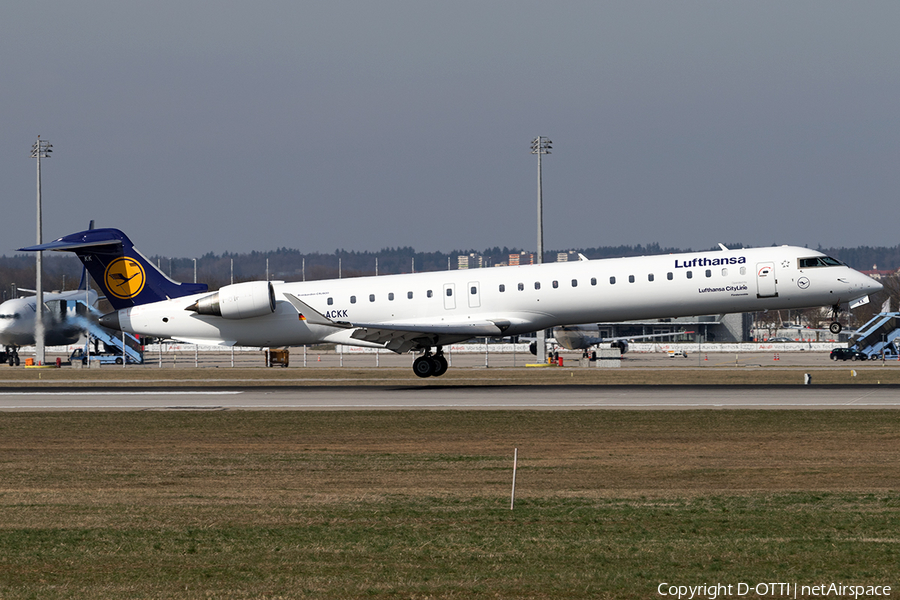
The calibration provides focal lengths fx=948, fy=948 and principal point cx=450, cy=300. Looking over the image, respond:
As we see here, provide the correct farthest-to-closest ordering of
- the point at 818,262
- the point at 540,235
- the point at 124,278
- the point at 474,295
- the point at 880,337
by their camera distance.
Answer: the point at 880,337 < the point at 540,235 < the point at 124,278 < the point at 474,295 < the point at 818,262

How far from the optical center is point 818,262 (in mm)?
34344

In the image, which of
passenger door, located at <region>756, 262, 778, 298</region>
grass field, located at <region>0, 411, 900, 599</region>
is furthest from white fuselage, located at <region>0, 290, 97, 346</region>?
passenger door, located at <region>756, 262, 778, 298</region>

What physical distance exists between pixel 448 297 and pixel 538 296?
3.52 metres

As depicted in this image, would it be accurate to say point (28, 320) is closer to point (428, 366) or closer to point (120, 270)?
point (120, 270)

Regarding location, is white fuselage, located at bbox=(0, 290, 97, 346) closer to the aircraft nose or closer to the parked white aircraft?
the parked white aircraft

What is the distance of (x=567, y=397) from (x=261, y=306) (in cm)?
1260

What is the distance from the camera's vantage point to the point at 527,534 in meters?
11.2

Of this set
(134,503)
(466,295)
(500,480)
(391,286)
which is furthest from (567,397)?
(134,503)

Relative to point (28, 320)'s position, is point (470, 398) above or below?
below

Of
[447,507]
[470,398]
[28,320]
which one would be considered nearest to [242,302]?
[470,398]

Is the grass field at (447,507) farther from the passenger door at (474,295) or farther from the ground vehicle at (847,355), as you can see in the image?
the ground vehicle at (847,355)

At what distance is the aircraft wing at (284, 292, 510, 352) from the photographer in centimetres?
3538

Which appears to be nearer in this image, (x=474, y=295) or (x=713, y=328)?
(x=474, y=295)

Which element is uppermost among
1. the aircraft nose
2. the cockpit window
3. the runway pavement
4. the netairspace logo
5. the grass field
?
the cockpit window
